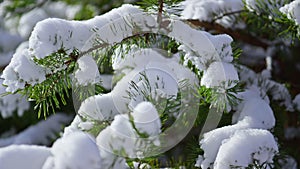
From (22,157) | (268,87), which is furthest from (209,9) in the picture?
(22,157)

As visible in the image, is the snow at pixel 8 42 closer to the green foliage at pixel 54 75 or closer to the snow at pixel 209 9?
the snow at pixel 209 9

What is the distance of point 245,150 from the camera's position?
878 millimetres

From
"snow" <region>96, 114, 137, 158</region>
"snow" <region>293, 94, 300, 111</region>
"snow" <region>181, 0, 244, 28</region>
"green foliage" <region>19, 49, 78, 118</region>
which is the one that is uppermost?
"snow" <region>181, 0, 244, 28</region>

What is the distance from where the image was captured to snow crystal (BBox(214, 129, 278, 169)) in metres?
0.86

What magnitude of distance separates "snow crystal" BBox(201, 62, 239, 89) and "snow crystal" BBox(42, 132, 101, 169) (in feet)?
1.24

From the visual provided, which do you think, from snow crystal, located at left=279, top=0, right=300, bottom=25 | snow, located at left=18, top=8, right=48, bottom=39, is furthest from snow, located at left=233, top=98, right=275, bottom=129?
snow, located at left=18, top=8, right=48, bottom=39

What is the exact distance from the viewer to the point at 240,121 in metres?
1.07

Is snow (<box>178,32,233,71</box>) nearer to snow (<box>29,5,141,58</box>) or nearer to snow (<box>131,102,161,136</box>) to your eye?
snow (<box>29,5,141,58</box>)

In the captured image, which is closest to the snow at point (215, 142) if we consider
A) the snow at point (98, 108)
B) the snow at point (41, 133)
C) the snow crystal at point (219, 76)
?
the snow crystal at point (219, 76)

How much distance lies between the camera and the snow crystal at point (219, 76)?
0.94 m

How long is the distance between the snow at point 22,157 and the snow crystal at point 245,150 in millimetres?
343

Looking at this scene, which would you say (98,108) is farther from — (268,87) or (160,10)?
(268,87)

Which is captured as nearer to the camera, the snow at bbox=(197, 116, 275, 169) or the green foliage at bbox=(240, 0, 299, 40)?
the snow at bbox=(197, 116, 275, 169)

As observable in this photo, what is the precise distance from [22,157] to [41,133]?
134 cm
